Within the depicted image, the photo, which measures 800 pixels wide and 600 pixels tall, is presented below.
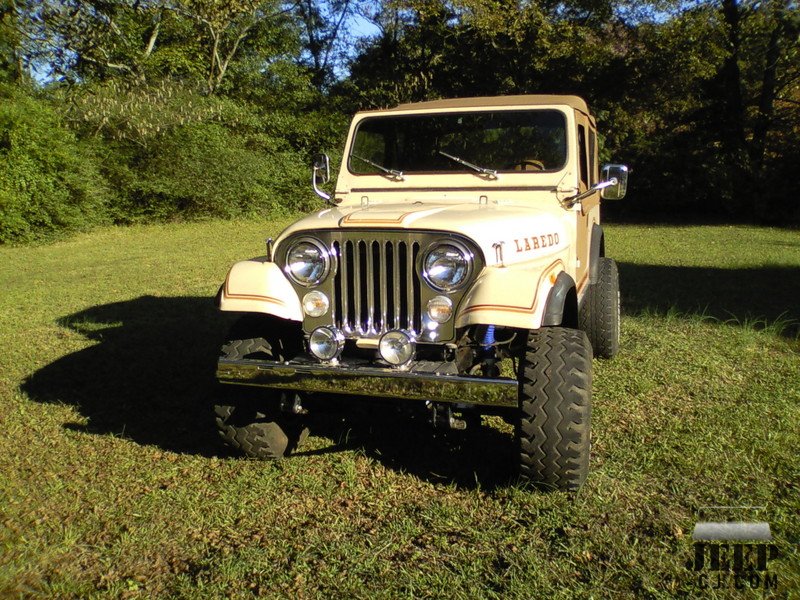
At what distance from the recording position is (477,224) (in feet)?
10.7

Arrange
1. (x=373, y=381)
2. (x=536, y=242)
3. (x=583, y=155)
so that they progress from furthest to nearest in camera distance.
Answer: (x=583, y=155)
(x=536, y=242)
(x=373, y=381)

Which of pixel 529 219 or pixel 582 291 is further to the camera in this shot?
pixel 582 291

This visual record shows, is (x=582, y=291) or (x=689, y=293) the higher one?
(x=582, y=291)

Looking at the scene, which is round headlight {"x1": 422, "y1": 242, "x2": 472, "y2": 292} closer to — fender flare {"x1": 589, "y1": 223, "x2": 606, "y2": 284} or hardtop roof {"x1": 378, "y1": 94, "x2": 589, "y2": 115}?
hardtop roof {"x1": 378, "y1": 94, "x2": 589, "y2": 115}

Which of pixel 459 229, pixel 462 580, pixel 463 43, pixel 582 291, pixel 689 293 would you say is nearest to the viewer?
pixel 462 580

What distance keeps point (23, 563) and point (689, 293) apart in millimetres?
7509

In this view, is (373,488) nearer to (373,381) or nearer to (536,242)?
(373,381)

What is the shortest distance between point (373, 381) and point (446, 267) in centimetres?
61

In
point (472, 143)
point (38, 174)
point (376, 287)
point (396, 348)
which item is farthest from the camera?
point (38, 174)

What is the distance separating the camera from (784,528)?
2947mm

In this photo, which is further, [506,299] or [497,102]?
[497,102]

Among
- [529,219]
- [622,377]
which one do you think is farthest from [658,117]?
[529,219]

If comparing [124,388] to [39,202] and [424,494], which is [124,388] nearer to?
[424,494]

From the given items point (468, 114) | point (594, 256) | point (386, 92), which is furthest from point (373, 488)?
point (386, 92)
